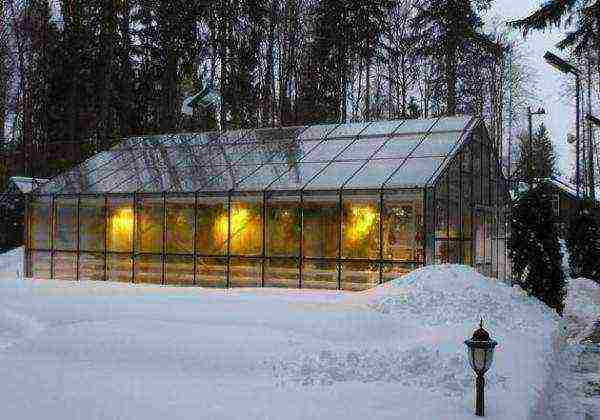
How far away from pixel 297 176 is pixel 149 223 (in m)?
3.75

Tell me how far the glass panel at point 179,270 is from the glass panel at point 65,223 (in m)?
2.85

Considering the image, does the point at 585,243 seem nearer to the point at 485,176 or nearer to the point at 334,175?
the point at 485,176

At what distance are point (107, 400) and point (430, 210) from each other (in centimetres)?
794

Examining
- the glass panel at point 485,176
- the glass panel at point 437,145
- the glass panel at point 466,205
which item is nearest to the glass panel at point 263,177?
the glass panel at point 437,145

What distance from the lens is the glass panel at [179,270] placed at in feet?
48.3

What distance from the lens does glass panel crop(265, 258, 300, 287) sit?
13.7 meters

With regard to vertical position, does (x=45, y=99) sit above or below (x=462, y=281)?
above

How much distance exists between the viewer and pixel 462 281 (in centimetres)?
1143

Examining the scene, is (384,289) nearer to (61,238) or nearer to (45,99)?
(61,238)

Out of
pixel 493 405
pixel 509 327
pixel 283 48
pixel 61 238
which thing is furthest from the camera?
pixel 283 48

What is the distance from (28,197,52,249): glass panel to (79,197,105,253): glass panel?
115cm

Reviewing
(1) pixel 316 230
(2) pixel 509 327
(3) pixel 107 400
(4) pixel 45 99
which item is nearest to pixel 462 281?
(2) pixel 509 327

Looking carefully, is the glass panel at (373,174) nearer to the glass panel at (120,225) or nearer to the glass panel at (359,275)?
the glass panel at (359,275)

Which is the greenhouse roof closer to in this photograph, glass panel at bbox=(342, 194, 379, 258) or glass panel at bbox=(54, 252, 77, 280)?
glass panel at bbox=(342, 194, 379, 258)
